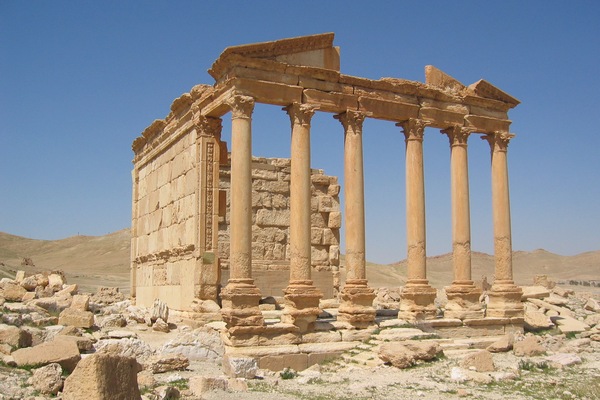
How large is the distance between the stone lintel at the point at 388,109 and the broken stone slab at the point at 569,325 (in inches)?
292

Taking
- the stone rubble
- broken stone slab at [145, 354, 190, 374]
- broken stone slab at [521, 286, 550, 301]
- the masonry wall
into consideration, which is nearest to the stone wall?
the masonry wall

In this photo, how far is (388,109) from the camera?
1739 centimetres

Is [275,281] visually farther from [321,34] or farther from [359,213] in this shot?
[321,34]

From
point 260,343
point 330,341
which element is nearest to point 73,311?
point 260,343

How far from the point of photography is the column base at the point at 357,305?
51.4 ft

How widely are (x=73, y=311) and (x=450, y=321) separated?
9.41 metres

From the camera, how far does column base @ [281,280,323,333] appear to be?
14.7 meters

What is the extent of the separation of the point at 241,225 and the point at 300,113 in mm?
3123

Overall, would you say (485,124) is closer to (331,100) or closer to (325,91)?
(331,100)

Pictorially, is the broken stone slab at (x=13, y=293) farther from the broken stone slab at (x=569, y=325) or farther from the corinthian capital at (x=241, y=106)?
the broken stone slab at (x=569, y=325)

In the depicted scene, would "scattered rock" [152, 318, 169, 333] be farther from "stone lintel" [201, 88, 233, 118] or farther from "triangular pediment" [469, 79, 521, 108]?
"triangular pediment" [469, 79, 521, 108]

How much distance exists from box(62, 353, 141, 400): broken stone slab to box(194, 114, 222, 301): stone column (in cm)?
879

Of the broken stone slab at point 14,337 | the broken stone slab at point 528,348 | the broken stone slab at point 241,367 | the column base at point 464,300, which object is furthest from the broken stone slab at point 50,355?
the column base at point 464,300

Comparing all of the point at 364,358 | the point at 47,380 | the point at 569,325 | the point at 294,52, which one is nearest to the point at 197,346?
the point at 364,358
